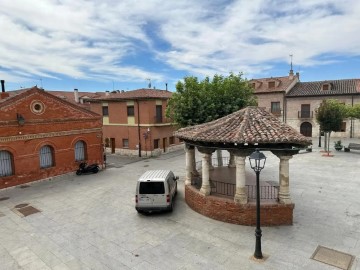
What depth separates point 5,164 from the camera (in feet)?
56.5

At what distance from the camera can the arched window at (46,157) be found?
19062 millimetres

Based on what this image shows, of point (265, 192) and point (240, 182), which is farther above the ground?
point (240, 182)

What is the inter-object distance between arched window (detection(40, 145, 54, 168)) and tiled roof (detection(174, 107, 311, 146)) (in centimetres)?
1164

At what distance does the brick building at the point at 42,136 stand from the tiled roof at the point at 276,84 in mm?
28372

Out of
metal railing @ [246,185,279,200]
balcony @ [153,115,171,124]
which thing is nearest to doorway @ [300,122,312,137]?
balcony @ [153,115,171,124]

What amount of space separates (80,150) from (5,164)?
5476mm

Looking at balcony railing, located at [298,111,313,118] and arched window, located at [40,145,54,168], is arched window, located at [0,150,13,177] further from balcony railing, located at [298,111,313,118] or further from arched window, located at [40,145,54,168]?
balcony railing, located at [298,111,313,118]

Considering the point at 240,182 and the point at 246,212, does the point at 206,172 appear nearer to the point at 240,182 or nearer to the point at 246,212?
the point at 240,182

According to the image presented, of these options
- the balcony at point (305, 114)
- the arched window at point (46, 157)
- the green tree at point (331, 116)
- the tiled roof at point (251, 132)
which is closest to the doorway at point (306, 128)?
the balcony at point (305, 114)

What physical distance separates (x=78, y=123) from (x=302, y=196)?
16652 millimetres

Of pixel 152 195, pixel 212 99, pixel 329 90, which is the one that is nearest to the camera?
pixel 152 195

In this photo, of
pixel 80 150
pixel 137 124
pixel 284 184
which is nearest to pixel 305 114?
pixel 137 124

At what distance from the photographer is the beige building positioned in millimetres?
36344

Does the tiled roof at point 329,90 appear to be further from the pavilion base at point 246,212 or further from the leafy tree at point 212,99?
the pavilion base at point 246,212
